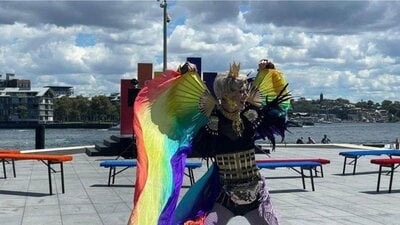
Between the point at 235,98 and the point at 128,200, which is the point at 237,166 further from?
the point at 128,200

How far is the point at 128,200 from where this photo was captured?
36.6 ft

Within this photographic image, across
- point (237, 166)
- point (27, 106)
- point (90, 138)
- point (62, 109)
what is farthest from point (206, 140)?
point (27, 106)

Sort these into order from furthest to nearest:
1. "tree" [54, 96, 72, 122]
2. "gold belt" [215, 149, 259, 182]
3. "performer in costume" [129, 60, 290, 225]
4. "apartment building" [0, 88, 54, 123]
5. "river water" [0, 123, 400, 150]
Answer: "apartment building" [0, 88, 54, 123] → "tree" [54, 96, 72, 122] → "river water" [0, 123, 400, 150] → "gold belt" [215, 149, 259, 182] → "performer in costume" [129, 60, 290, 225]

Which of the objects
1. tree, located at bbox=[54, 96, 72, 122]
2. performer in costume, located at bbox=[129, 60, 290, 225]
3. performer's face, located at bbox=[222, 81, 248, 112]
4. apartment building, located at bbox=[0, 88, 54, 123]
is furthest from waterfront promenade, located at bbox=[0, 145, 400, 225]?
apartment building, located at bbox=[0, 88, 54, 123]

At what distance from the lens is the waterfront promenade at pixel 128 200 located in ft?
30.3

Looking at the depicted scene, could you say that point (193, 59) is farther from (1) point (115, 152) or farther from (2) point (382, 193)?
(2) point (382, 193)

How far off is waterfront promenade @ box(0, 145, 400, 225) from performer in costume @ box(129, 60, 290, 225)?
337 centimetres

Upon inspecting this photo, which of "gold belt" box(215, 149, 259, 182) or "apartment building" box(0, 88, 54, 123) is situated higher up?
"gold belt" box(215, 149, 259, 182)

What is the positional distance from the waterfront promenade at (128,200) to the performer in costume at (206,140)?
3365 mm

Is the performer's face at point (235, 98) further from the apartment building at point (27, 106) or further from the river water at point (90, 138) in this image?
the apartment building at point (27, 106)

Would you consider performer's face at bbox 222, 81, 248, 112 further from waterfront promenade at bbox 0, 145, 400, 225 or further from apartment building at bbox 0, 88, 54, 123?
apartment building at bbox 0, 88, 54, 123

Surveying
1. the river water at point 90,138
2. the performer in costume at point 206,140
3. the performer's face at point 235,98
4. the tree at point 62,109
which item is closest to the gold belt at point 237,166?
the performer in costume at point 206,140

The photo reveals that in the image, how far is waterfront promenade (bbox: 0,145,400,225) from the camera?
9.23 m

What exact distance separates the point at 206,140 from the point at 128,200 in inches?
230
